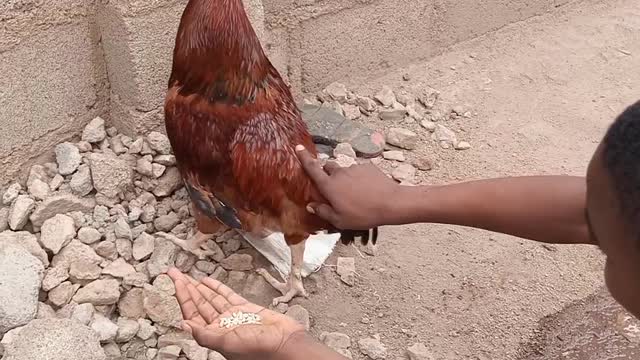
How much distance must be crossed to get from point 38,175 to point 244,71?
874 mm

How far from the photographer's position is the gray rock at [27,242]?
8.66 feet

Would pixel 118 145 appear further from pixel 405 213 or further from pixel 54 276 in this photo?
pixel 405 213

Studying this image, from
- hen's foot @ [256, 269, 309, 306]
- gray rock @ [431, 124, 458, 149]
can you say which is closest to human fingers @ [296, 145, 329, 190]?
hen's foot @ [256, 269, 309, 306]

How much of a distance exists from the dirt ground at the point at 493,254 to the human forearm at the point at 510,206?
0.78 meters

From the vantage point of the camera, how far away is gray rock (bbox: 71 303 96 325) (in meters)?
2.48


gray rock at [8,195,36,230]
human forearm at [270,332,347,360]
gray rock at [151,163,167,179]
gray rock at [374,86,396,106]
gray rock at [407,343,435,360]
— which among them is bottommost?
gray rock at [407,343,435,360]

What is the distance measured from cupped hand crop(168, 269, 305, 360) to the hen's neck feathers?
0.70 m

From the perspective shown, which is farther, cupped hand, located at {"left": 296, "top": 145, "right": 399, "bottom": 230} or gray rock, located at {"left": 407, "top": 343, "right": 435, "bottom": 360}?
gray rock, located at {"left": 407, "top": 343, "right": 435, "bottom": 360}

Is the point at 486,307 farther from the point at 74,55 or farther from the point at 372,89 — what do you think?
the point at 74,55

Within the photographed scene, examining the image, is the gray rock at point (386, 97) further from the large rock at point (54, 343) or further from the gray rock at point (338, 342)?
the large rock at point (54, 343)

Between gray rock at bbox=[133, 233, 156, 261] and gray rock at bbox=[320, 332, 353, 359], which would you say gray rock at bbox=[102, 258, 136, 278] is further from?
gray rock at bbox=[320, 332, 353, 359]

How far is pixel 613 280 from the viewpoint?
1.31 meters

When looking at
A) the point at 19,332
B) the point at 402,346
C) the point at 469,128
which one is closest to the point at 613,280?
the point at 402,346

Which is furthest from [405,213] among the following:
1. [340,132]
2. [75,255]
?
[340,132]
